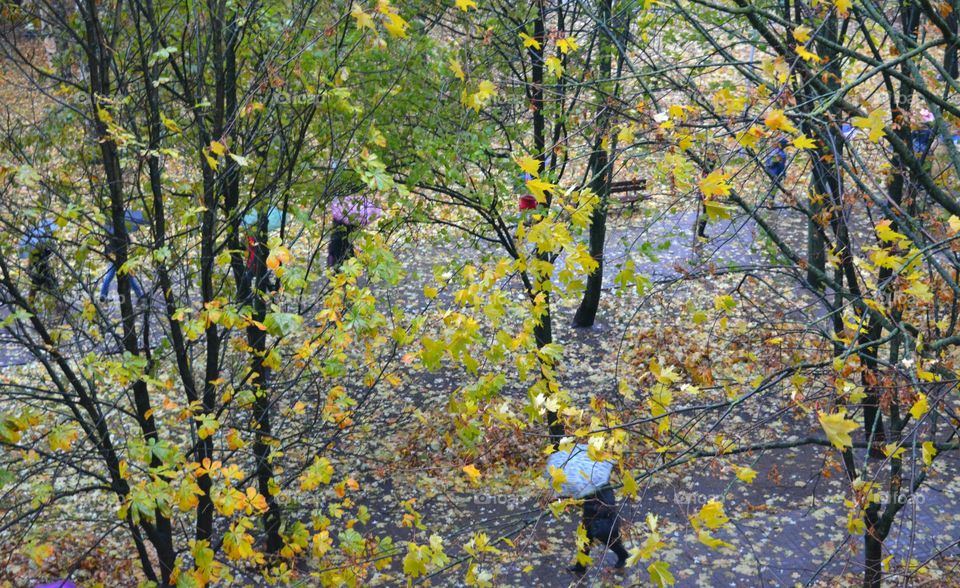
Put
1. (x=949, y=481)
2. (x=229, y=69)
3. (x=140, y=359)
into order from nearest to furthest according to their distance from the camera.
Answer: (x=140, y=359), (x=229, y=69), (x=949, y=481)

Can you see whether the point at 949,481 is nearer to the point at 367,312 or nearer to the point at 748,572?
the point at 748,572

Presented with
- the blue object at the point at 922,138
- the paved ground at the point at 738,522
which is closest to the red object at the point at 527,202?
the paved ground at the point at 738,522

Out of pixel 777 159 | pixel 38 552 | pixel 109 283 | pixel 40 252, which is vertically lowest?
pixel 38 552

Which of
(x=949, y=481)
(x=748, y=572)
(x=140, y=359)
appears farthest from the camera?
(x=949, y=481)

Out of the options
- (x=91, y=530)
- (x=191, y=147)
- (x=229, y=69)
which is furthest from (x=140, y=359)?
(x=91, y=530)

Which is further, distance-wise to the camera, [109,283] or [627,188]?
[627,188]

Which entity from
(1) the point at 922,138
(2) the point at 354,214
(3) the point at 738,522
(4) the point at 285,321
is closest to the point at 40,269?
(2) the point at 354,214

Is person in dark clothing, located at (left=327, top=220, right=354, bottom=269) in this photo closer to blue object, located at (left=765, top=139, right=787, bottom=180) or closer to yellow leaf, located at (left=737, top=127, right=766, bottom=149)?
blue object, located at (left=765, top=139, right=787, bottom=180)

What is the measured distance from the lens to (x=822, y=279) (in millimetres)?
6180

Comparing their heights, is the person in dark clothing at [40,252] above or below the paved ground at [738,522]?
above

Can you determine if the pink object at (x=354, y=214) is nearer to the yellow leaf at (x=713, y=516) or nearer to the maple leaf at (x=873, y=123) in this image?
the maple leaf at (x=873, y=123)

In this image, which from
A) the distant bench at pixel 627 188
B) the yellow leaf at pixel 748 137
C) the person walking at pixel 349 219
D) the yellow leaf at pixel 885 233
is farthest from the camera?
the distant bench at pixel 627 188

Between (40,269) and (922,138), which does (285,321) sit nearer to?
(40,269)

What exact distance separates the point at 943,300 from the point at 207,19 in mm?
5771
